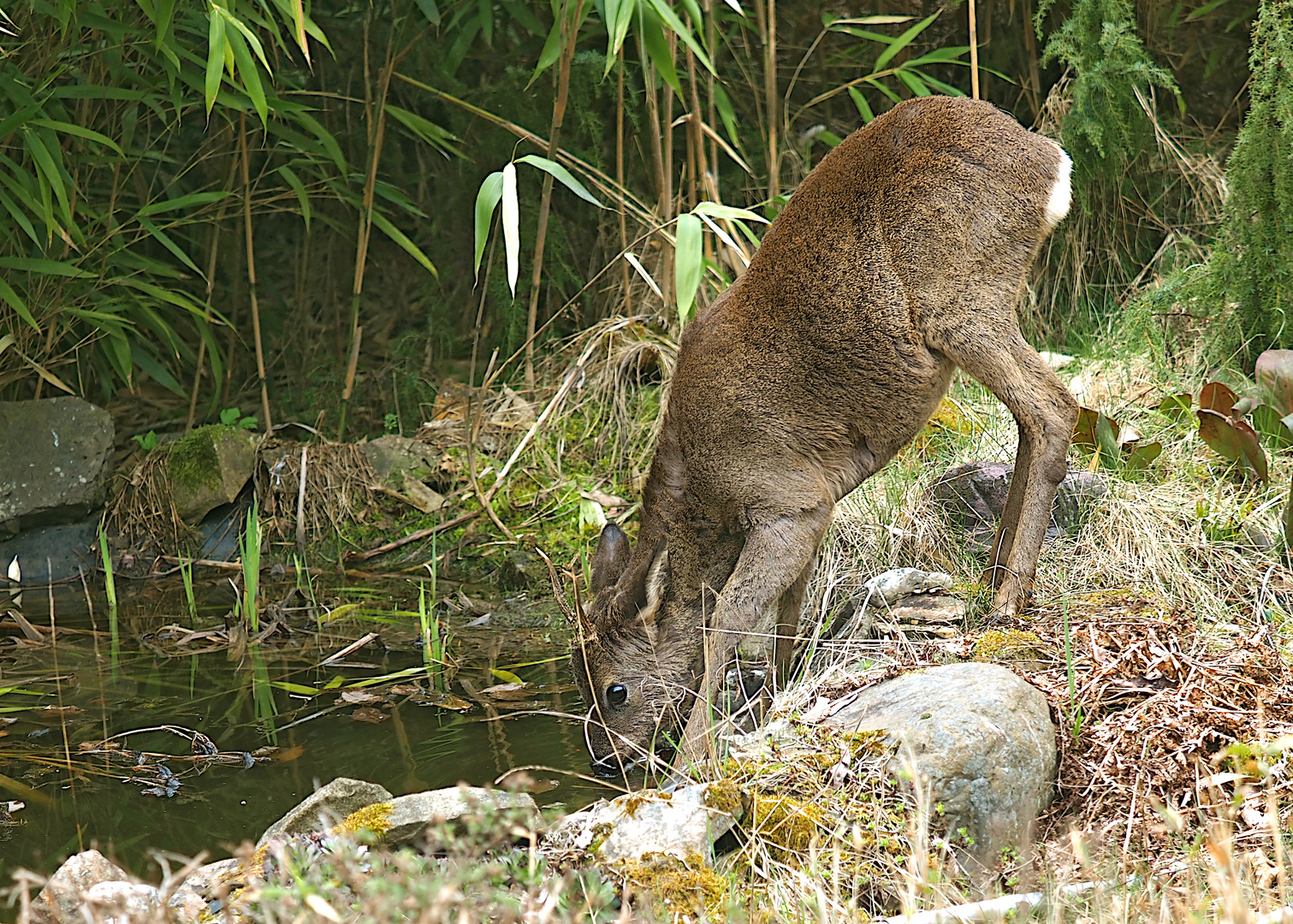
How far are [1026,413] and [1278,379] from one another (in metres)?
1.57

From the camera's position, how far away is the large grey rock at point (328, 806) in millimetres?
3242

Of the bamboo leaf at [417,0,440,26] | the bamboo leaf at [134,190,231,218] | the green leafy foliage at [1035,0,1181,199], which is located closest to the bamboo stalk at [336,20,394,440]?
the bamboo leaf at [417,0,440,26]

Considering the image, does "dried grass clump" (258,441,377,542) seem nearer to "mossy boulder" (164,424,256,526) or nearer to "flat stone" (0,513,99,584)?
"mossy boulder" (164,424,256,526)

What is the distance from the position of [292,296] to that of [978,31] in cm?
460

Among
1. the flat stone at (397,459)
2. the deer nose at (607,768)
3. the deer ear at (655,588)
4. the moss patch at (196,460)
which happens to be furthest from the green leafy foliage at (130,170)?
the deer nose at (607,768)

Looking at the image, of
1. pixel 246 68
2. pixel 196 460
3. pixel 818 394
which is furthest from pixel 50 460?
pixel 818 394

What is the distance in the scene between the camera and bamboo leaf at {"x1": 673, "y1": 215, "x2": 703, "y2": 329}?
4375 mm

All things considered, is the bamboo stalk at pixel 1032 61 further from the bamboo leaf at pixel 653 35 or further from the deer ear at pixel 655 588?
the deer ear at pixel 655 588

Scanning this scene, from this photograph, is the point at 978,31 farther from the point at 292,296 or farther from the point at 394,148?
the point at 292,296

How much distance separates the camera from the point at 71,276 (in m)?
6.18

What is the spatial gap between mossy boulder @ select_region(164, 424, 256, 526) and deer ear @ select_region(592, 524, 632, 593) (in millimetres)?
2985

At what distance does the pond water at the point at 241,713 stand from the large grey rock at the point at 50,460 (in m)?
0.54

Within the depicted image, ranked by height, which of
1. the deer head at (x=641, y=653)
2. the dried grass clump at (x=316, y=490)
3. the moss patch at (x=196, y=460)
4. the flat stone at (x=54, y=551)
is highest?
the deer head at (x=641, y=653)

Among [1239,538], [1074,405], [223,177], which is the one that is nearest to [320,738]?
[1074,405]
